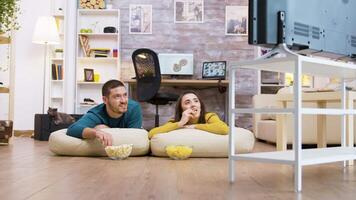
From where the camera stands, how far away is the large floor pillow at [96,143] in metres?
3.32

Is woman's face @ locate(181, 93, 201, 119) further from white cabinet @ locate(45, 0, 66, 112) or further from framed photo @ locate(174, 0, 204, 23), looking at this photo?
framed photo @ locate(174, 0, 204, 23)

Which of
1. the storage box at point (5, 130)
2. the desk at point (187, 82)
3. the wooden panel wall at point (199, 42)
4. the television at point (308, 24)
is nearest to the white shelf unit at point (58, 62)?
the wooden panel wall at point (199, 42)

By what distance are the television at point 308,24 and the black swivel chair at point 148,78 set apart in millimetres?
3487

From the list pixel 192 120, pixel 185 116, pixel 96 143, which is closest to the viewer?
pixel 96 143

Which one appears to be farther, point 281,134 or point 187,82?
point 187,82

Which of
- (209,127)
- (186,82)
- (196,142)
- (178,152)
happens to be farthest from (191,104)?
(186,82)

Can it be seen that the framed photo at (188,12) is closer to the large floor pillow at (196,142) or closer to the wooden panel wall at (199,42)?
the wooden panel wall at (199,42)

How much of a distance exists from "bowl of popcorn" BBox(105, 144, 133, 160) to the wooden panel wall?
12.9 ft

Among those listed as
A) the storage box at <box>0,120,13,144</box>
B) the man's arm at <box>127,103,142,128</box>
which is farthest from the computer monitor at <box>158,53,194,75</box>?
the man's arm at <box>127,103,142,128</box>

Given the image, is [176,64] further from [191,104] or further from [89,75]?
[191,104]

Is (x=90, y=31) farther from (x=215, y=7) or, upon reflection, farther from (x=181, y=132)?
(x=181, y=132)

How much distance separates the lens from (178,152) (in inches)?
126

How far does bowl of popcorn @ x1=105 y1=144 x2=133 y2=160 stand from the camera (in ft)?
10.3

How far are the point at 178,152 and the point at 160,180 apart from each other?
107 cm
